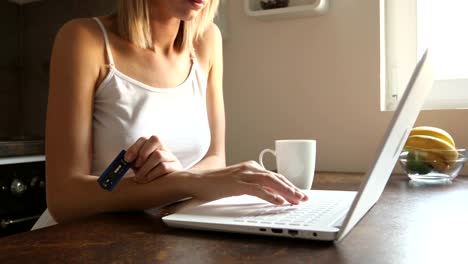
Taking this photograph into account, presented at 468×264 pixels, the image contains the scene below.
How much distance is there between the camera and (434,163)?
1014mm

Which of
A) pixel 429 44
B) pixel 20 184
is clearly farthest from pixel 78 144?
pixel 429 44

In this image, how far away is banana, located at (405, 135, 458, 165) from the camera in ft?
Result: 3.27

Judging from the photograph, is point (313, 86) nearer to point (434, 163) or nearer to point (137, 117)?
point (434, 163)

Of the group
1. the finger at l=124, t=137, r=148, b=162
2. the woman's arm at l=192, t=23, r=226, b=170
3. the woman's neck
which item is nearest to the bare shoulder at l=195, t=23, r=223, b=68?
the woman's arm at l=192, t=23, r=226, b=170

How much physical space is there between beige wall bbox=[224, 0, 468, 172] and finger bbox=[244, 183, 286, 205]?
71 cm

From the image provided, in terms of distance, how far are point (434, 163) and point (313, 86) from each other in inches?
18.4

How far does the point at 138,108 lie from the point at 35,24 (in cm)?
121

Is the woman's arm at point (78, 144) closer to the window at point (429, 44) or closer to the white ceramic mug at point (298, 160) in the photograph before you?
the white ceramic mug at point (298, 160)

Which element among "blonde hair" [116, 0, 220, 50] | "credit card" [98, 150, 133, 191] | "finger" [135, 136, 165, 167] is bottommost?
"credit card" [98, 150, 133, 191]

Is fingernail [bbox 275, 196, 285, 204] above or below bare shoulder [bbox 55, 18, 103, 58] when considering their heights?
below

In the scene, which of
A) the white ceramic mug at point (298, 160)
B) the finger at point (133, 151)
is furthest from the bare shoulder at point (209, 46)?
the finger at point (133, 151)

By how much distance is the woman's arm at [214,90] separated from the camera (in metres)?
1.21

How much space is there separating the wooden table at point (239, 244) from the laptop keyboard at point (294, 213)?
0.03 metres

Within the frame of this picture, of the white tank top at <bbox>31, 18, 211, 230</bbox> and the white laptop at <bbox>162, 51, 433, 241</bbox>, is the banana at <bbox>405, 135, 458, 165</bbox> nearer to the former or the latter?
the white laptop at <bbox>162, 51, 433, 241</bbox>
